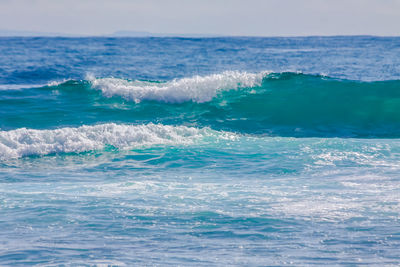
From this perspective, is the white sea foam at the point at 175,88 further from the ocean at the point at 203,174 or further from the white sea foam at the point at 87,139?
the white sea foam at the point at 87,139

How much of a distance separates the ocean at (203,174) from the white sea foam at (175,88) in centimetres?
5

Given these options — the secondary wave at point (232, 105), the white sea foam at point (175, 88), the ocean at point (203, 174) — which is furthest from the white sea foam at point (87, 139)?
the white sea foam at point (175, 88)

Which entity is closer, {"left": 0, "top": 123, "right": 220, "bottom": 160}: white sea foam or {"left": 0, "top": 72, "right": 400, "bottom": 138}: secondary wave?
{"left": 0, "top": 123, "right": 220, "bottom": 160}: white sea foam

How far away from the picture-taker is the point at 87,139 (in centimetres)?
1159

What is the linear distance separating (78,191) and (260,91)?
41.3 ft

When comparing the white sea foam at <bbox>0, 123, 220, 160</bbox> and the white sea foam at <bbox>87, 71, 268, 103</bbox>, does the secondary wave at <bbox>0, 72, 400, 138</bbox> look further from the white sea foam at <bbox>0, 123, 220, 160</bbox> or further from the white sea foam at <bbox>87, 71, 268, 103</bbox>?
the white sea foam at <bbox>0, 123, 220, 160</bbox>

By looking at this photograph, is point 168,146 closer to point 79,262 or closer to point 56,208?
point 56,208

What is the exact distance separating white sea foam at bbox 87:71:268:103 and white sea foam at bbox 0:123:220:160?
18.1ft

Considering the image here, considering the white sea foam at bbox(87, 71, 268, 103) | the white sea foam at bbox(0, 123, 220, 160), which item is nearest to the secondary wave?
the white sea foam at bbox(87, 71, 268, 103)

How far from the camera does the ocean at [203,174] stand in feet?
17.0

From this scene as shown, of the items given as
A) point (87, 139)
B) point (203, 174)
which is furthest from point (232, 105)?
point (203, 174)

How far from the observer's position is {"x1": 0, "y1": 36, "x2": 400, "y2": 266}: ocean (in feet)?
17.0

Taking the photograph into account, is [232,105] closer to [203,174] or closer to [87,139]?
[87,139]

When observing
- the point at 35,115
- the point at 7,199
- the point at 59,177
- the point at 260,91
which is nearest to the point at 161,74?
the point at 260,91
